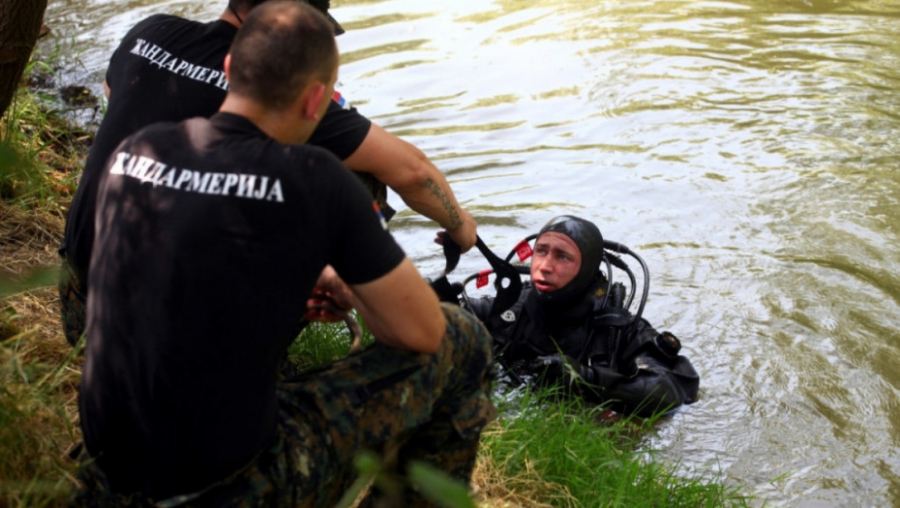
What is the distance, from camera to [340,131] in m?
3.52

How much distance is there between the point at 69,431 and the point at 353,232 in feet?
4.10

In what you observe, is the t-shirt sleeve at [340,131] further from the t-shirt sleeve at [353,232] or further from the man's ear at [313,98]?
the t-shirt sleeve at [353,232]

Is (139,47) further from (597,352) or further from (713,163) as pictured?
(713,163)

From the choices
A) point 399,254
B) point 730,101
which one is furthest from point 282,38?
point 730,101

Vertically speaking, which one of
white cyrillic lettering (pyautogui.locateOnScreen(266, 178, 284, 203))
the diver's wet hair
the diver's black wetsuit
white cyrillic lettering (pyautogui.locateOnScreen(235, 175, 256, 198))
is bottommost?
the diver's black wetsuit

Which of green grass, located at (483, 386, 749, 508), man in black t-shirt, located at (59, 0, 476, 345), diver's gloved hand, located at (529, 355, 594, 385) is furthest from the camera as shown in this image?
diver's gloved hand, located at (529, 355, 594, 385)

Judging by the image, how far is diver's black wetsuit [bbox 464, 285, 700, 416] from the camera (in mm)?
5172

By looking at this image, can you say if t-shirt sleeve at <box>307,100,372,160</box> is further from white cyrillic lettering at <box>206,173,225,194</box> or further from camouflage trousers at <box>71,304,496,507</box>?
white cyrillic lettering at <box>206,173,225,194</box>

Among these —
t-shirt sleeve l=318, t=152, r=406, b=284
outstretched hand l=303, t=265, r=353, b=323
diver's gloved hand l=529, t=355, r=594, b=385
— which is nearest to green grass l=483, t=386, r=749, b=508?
diver's gloved hand l=529, t=355, r=594, b=385

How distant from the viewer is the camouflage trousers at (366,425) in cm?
253

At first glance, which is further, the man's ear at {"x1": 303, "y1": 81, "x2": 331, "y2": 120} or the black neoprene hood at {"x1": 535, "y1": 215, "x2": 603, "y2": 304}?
the black neoprene hood at {"x1": 535, "y1": 215, "x2": 603, "y2": 304}

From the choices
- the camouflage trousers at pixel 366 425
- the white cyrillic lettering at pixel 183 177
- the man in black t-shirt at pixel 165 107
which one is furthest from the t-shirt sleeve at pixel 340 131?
the white cyrillic lettering at pixel 183 177

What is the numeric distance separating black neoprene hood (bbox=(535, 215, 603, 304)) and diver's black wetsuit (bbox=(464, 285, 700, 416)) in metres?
0.09

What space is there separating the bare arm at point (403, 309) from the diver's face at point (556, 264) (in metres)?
2.82
